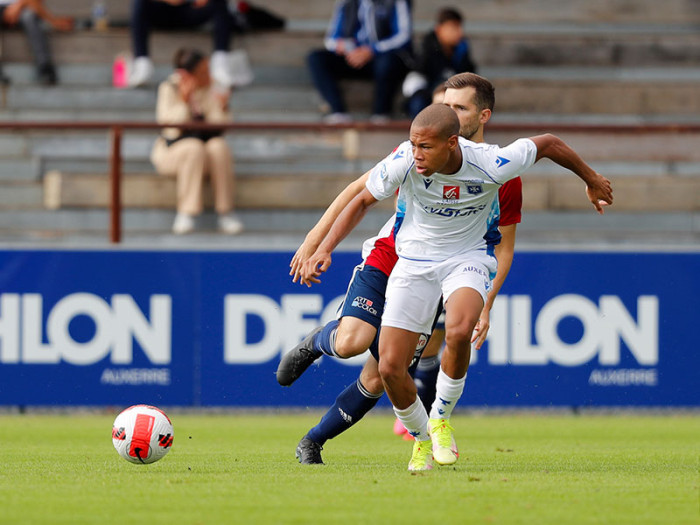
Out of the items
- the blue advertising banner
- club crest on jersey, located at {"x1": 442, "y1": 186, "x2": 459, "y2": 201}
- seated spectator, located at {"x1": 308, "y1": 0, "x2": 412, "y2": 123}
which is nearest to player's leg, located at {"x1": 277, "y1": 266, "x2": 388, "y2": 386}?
club crest on jersey, located at {"x1": 442, "y1": 186, "x2": 459, "y2": 201}

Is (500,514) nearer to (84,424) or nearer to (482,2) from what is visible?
(84,424)

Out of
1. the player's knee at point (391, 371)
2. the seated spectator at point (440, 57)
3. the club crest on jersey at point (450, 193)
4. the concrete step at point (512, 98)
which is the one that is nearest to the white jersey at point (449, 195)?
the club crest on jersey at point (450, 193)

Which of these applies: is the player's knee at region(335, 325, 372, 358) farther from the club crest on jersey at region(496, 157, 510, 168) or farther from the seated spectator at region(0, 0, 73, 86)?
the seated spectator at region(0, 0, 73, 86)

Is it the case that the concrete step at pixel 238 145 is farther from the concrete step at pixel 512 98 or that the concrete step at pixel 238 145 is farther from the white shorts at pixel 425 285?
the white shorts at pixel 425 285

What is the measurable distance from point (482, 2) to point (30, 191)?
7.76 meters

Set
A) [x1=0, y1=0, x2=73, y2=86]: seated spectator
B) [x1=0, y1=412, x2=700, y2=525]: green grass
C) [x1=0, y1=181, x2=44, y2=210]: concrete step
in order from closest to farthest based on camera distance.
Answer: [x1=0, y1=412, x2=700, y2=525]: green grass → [x1=0, y1=181, x2=44, y2=210]: concrete step → [x1=0, y1=0, x2=73, y2=86]: seated spectator

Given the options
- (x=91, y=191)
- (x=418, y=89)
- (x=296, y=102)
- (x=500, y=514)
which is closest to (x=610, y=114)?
(x=418, y=89)

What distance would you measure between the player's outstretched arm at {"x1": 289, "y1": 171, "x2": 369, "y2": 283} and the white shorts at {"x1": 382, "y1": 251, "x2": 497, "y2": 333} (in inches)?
17.2

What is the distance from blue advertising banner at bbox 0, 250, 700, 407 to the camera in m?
11.1

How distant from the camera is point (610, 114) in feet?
49.4

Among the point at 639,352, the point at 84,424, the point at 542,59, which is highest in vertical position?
the point at 542,59

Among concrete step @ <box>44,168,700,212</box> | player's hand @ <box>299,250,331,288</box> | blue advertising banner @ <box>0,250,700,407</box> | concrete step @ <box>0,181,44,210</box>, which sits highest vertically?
player's hand @ <box>299,250,331,288</box>

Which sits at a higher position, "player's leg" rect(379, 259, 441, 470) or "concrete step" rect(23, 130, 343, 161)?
"player's leg" rect(379, 259, 441, 470)

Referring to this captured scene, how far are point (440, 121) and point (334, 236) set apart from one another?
0.80 meters
